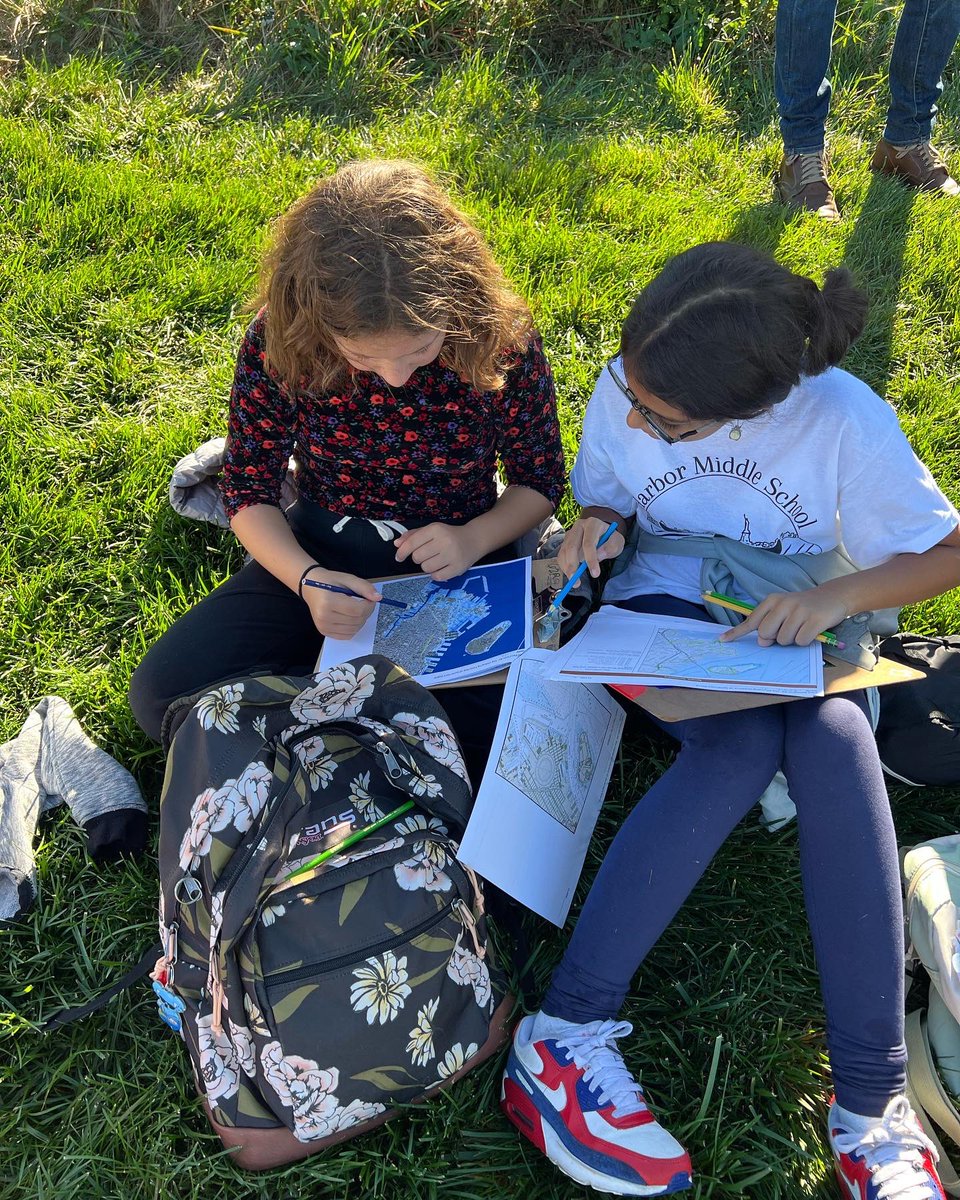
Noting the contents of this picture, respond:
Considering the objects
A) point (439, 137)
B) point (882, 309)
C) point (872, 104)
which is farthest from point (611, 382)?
point (872, 104)

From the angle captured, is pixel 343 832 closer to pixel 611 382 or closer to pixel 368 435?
pixel 368 435

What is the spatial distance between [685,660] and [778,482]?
42 cm

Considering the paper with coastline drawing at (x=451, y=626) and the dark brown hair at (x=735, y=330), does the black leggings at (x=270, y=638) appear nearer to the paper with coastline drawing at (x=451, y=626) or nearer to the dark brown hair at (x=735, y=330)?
the paper with coastline drawing at (x=451, y=626)

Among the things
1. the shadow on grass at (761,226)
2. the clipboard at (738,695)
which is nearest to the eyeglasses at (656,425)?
the clipboard at (738,695)

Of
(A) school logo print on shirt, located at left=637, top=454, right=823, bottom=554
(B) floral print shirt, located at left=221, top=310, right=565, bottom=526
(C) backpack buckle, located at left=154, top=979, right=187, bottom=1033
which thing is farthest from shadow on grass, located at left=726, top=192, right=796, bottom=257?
(C) backpack buckle, located at left=154, top=979, right=187, bottom=1033

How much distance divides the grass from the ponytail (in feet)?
3.36

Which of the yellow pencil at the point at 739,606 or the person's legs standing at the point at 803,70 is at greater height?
the person's legs standing at the point at 803,70

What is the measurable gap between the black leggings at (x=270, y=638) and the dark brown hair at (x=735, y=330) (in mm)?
782

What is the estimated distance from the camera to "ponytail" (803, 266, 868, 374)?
1.76m

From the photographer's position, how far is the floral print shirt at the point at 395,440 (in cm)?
216

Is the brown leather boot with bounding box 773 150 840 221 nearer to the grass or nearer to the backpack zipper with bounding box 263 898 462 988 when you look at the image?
the grass

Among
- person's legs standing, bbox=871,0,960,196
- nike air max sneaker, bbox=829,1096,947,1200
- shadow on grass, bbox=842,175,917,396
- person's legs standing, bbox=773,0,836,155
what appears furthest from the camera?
person's legs standing, bbox=871,0,960,196

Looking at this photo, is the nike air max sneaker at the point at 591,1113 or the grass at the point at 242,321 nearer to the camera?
the nike air max sneaker at the point at 591,1113

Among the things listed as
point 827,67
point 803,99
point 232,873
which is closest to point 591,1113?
point 232,873
